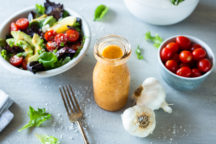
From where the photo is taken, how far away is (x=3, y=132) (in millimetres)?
1164

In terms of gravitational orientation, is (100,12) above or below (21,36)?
below

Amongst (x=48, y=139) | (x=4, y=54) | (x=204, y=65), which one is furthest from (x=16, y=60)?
(x=204, y=65)

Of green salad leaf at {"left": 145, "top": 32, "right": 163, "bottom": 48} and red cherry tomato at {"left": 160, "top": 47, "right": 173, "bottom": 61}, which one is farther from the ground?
red cherry tomato at {"left": 160, "top": 47, "right": 173, "bottom": 61}

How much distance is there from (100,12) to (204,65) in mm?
717

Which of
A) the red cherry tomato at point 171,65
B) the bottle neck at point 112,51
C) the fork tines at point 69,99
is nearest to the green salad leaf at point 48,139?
the fork tines at point 69,99

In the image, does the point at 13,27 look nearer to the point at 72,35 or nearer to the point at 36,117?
the point at 72,35

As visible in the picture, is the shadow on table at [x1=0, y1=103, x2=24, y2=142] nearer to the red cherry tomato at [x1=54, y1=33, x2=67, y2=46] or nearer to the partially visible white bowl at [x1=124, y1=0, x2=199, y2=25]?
the red cherry tomato at [x1=54, y1=33, x2=67, y2=46]

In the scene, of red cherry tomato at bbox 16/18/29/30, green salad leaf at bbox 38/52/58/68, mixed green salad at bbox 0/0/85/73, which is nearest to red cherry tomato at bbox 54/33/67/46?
mixed green salad at bbox 0/0/85/73

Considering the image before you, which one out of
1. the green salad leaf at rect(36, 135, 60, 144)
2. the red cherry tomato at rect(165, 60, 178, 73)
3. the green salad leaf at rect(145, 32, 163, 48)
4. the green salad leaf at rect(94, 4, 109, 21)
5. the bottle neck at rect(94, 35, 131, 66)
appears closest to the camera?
the bottle neck at rect(94, 35, 131, 66)

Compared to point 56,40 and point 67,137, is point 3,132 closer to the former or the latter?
point 67,137

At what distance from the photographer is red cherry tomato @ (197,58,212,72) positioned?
1.19m

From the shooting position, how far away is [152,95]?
3.90 feet

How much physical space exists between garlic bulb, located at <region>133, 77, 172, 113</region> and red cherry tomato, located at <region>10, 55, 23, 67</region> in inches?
22.2

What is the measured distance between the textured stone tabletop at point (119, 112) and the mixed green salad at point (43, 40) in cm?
12
